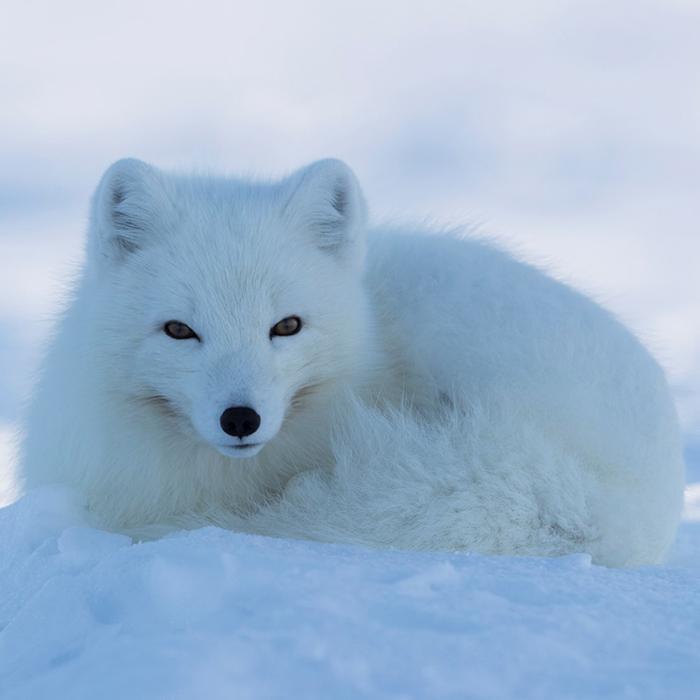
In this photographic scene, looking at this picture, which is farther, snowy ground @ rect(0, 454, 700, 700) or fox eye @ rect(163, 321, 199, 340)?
fox eye @ rect(163, 321, 199, 340)

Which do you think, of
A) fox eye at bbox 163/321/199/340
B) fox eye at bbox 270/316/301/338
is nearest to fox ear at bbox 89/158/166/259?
fox eye at bbox 163/321/199/340

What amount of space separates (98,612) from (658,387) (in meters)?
2.04

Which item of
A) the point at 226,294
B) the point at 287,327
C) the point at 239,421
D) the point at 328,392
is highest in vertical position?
the point at 226,294

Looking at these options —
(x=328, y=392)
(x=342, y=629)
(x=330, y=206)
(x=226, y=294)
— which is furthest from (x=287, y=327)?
(x=342, y=629)

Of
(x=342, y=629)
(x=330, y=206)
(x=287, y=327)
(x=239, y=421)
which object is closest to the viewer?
(x=342, y=629)

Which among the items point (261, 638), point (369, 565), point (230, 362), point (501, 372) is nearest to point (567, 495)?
point (501, 372)

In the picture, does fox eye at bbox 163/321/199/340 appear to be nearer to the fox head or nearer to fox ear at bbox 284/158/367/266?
the fox head

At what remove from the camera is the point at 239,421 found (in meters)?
2.39

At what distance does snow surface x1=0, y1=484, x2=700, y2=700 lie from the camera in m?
1.39

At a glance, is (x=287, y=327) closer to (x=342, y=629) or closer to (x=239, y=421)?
(x=239, y=421)

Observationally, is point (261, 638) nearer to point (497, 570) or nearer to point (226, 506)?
point (497, 570)

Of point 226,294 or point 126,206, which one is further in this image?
point 126,206

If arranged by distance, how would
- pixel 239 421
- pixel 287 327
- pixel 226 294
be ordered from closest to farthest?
pixel 239 421 → pixel 226 294 → pixel 287 327

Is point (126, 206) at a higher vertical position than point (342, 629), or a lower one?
higher
